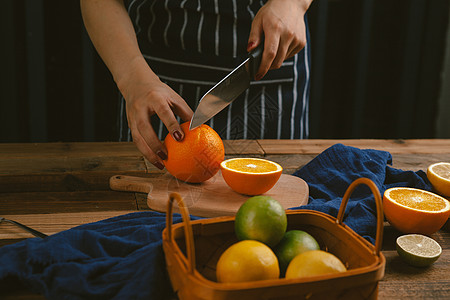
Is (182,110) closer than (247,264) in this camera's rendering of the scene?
No

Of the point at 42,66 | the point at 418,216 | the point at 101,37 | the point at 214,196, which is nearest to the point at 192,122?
the point at 214,196

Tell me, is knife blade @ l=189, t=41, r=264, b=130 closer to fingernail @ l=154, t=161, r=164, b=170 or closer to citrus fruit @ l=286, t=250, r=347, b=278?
fingernail @ l=154, t=161, r=164, b=170

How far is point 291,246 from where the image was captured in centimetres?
76

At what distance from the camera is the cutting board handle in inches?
48.6

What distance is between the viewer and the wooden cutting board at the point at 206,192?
1.13 metres

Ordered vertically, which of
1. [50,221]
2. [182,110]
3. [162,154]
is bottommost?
[50,221]

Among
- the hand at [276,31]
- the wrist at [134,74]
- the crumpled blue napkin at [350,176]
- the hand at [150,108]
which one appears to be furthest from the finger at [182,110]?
the crumpled blue napkin at [350,176]

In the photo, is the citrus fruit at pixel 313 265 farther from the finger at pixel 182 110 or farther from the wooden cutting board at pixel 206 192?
the finger at pixel 182 110

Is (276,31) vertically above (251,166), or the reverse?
(276,31)

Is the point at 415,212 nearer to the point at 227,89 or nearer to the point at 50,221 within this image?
the point at 227,89

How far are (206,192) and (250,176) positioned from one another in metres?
0.13

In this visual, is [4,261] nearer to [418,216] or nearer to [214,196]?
[214,196]

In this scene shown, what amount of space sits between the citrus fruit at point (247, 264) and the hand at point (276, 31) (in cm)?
70

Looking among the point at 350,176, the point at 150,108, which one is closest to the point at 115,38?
the point at 150,108
